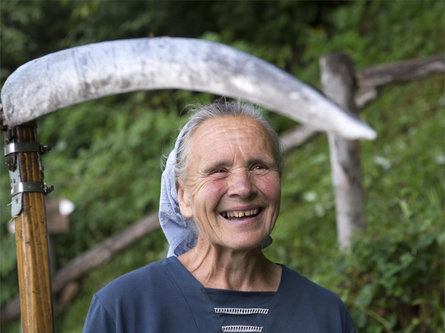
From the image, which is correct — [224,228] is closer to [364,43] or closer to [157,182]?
[157,182]

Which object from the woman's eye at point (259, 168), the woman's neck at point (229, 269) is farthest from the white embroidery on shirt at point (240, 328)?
the woman's eye at point (259, 168)

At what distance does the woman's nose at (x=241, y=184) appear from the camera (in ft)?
5.33

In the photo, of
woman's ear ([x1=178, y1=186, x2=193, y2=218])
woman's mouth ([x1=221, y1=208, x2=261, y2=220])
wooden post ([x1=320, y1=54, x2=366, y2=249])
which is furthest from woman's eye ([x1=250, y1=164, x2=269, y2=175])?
wooden post ([x1=320, y1=54, x2=366, y2=249])

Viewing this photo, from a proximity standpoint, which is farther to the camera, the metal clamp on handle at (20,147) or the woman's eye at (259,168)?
the woman's eye at (259,168)

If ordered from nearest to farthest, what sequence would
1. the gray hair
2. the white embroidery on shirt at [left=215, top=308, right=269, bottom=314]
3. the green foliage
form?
the white embroidery on shirt at [left=215, top=308, right=269, bottom=314]
the gray hair
the green foliage

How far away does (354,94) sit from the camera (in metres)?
3.94

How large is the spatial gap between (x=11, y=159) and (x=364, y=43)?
7.07 metres

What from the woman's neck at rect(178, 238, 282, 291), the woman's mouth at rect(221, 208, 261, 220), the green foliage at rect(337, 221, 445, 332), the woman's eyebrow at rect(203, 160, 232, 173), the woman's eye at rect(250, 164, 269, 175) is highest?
the woman's eyebrow at rect(203, 160, 232, 173)

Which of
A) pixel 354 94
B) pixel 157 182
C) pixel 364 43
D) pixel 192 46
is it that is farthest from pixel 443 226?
pixel 364 43

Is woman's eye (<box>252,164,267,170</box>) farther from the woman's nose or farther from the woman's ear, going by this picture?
the woman's ear

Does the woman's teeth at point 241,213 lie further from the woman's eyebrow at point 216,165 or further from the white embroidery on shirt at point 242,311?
the white embroidery on shirt at point 242,311

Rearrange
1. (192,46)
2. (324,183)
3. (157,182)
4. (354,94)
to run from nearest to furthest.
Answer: (192,46) → (354,94) → (324,183) → (157,182)

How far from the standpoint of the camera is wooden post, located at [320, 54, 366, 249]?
3814 millimetres

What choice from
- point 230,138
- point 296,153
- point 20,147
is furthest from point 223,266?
point 296,153
